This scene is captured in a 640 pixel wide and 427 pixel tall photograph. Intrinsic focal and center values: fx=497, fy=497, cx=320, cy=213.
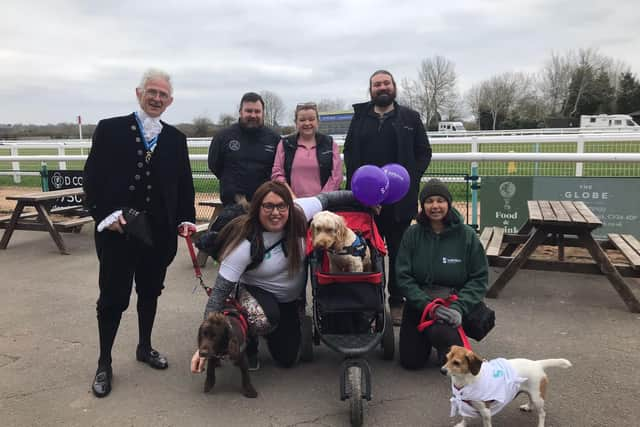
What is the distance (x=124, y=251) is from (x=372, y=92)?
97.7 inches

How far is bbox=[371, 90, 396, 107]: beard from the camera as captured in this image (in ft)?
14.3

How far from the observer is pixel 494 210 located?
689cm

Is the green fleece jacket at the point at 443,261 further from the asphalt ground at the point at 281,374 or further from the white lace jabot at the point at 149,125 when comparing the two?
the white lace jabot at the point at 149,125

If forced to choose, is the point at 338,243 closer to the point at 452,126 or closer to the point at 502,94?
the point at 452,126

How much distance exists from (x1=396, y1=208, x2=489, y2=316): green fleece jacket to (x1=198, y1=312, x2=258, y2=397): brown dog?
1.24 meters

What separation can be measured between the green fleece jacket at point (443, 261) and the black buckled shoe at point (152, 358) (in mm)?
1884

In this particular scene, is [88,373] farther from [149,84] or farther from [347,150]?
[347,150]

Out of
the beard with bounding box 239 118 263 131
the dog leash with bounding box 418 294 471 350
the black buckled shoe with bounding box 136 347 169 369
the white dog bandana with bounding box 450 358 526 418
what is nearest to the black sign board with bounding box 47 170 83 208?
the beard with bounding box 239 118 263 131

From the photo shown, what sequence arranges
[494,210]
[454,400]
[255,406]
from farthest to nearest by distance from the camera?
[494,210] → [255,406] → [454,400]

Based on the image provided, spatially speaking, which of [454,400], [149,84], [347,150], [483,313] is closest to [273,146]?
[347,150]

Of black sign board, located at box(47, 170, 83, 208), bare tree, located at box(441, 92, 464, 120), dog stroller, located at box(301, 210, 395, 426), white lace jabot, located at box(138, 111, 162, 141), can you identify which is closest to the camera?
A: dog stroller, located at box(301, 210, 395, 426)

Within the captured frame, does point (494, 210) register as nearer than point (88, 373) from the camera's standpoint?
No

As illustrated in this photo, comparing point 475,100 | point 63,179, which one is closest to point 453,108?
point 475,100

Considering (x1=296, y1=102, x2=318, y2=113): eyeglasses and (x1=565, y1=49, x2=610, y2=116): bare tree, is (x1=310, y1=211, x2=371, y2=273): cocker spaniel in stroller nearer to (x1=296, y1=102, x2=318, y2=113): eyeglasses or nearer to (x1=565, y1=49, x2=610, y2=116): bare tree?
(x1=296, y1=102, x2=318, y2=113): eyeglasses
